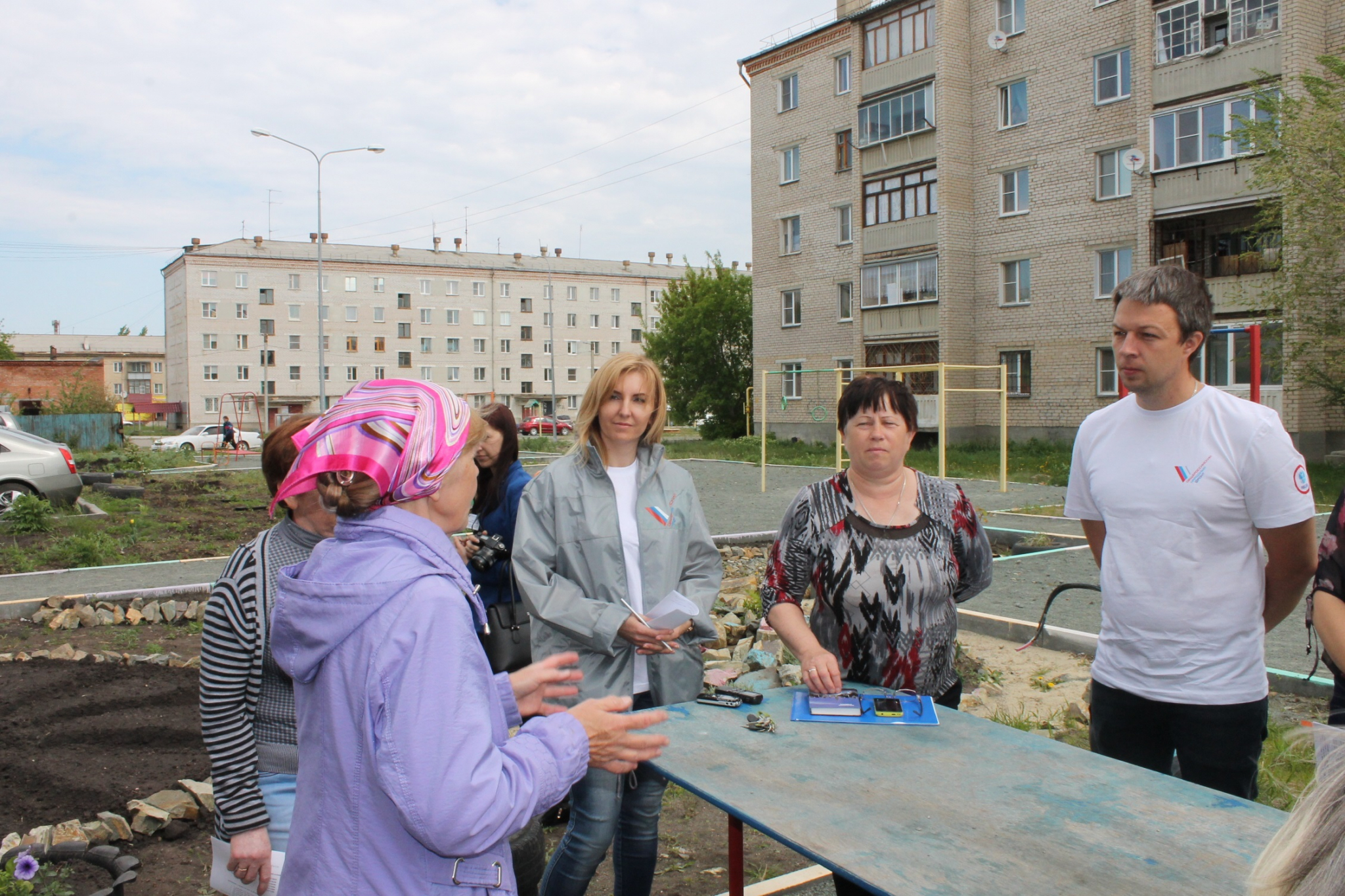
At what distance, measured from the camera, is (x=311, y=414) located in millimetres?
2861

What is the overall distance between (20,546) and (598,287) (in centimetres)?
7114

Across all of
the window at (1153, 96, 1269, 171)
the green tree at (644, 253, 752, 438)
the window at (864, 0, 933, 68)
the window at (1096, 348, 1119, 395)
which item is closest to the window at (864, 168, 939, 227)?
the window at (864, 0, 933, 68)

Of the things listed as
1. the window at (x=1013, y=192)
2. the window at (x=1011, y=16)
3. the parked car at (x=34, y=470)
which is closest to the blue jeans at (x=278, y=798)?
the parked car at (x=34, y=470)

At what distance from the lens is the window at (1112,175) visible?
25719mm

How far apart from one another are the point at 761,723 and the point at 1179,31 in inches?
1079

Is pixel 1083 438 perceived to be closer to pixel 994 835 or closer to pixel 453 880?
pixel 994 835

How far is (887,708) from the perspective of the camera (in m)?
2.60

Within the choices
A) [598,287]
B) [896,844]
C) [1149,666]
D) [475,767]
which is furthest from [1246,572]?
[598,287]

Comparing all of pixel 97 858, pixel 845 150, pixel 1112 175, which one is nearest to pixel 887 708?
pixel 97 858

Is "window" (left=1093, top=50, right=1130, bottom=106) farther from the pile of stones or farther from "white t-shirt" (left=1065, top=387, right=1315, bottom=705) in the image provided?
the pile of stones

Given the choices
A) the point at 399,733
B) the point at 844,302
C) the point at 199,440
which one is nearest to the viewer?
the point at 399,733

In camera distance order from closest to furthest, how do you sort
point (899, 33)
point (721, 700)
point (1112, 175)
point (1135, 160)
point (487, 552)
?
1. point (721, 700)
2. point (487, 552)
3. point (1135, 160)
4. point (1112, 175)
5. point (899, 33)

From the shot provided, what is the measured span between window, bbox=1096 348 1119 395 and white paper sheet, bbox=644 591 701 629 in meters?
26.3

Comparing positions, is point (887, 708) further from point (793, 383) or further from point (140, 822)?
point (793, 383)
